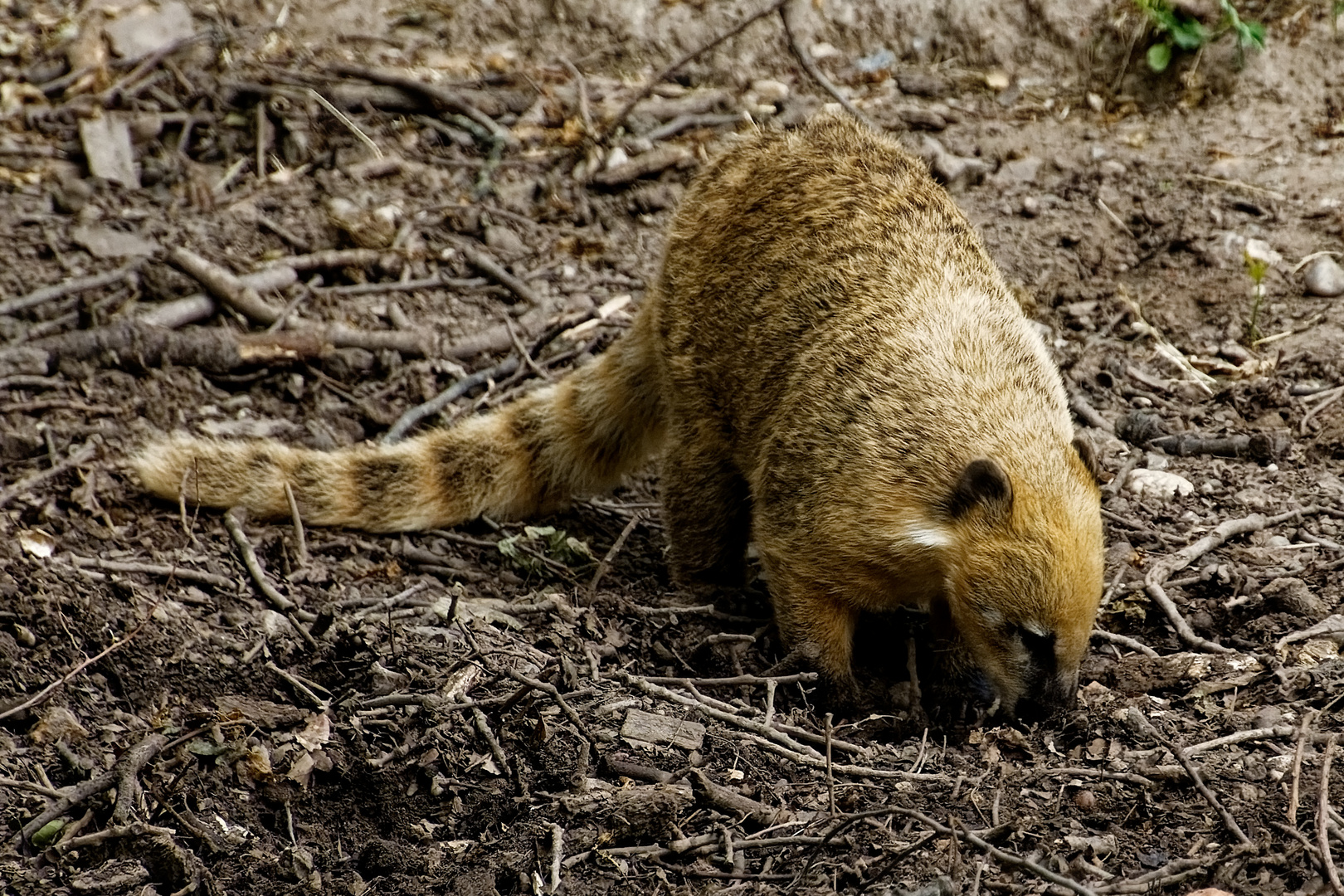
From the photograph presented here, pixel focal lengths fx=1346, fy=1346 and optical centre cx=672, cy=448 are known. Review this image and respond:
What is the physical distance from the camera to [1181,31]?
318 inches

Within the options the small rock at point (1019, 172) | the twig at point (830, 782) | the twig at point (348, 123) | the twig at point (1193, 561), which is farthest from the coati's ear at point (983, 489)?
the twig at point (348, 123)

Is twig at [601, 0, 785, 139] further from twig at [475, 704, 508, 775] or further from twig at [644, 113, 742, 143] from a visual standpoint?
twig at [475, 704, 508, 775]

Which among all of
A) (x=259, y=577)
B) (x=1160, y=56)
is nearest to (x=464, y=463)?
(x=259, y=577)

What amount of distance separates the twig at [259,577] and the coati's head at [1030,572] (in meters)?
2.40

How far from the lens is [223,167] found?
27.2 feet

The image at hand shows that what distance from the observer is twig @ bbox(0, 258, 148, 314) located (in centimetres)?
694

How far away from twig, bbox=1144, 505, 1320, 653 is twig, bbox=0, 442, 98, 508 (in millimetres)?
4587

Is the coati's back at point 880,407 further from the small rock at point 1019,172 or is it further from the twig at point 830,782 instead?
the small rock at point 1019,172

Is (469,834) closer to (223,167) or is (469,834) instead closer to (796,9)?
(223,167)

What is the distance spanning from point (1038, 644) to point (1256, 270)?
9.09ft

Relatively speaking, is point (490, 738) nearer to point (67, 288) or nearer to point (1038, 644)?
point (1038, 644)

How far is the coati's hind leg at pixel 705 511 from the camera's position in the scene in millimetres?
5844

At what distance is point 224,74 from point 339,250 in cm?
187

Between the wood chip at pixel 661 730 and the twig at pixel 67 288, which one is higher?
the twig at pixel 67 288
